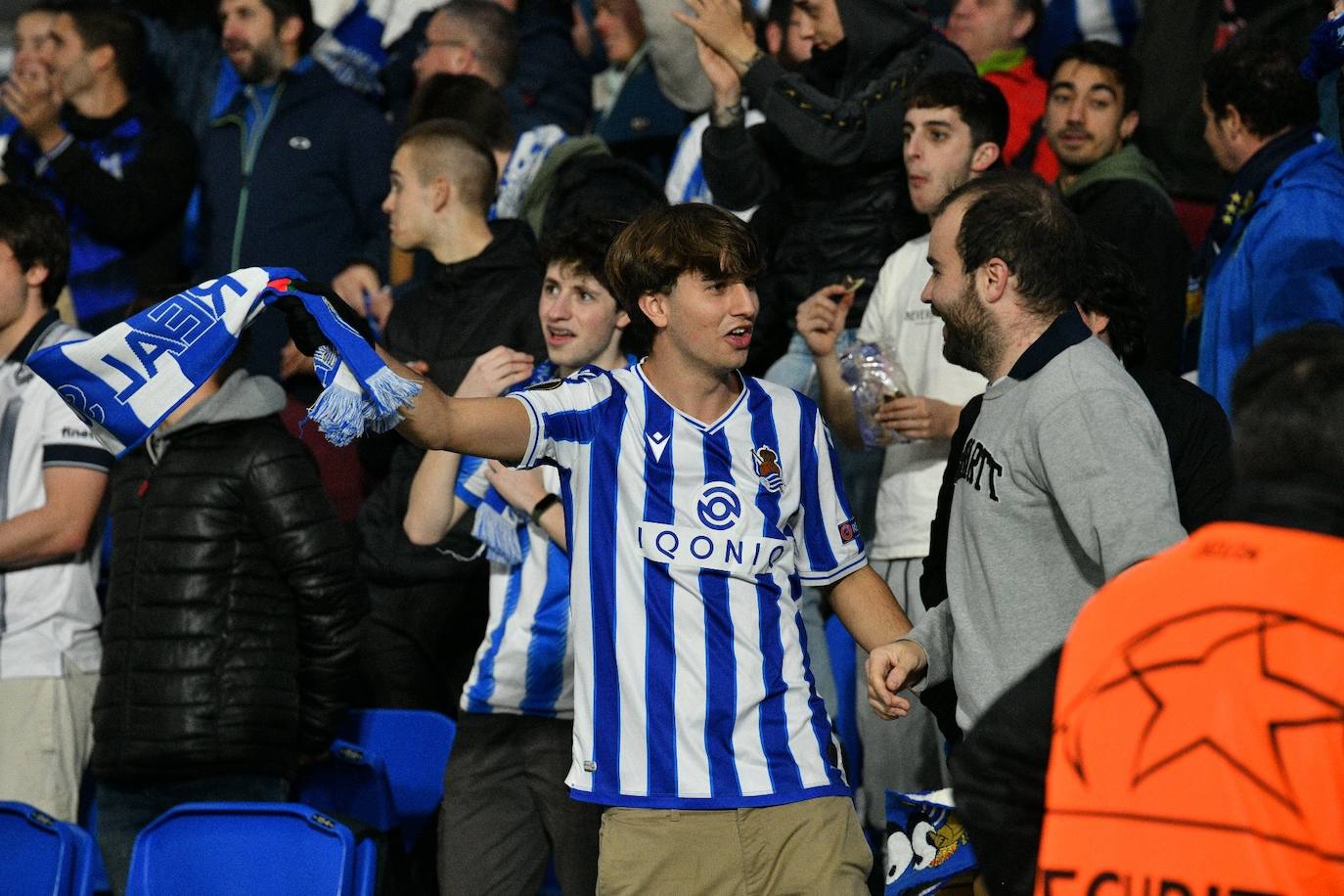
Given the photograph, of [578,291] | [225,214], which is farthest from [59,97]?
[578,291]

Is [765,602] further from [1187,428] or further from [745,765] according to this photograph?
[1187,428]

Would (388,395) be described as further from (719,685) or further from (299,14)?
(299,14)

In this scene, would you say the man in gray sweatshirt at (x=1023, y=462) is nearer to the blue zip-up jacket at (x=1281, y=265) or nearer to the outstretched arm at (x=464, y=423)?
the outstretched arm at (x=464, y=423)

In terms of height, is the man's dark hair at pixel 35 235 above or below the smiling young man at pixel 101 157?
below

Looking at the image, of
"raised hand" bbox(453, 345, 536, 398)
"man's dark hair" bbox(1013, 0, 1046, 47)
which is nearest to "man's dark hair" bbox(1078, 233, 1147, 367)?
"raised hand" bbox(453, 345, 536, 398)

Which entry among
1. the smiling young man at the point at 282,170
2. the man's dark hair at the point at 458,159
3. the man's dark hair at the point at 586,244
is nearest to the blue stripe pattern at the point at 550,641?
the man's dark hair at the point at 586,244

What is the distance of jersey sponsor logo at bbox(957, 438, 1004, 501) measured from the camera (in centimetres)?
360

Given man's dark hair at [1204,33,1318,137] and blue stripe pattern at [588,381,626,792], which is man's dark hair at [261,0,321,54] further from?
blue stripe pattern at [588,381,626,792]

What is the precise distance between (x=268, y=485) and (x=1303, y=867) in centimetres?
344

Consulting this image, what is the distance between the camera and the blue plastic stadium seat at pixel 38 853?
4.92 m

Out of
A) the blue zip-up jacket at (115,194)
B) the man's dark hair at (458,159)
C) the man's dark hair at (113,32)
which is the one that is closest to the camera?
the man's dark hair at (458,159)

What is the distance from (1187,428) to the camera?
3945mm

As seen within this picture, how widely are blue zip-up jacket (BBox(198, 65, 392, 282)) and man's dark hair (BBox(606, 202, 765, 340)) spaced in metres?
3.91

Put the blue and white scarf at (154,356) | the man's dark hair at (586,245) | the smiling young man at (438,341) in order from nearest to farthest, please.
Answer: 1. the blue and white scarf at (154,356)
2. the man's dark hair at (586,245)
3. the smiling young man at (438,341)
